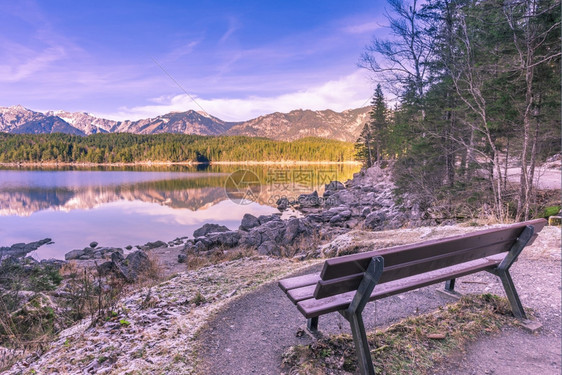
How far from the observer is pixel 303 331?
10.6ft

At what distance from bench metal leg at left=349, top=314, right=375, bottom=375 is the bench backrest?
286 millimetres

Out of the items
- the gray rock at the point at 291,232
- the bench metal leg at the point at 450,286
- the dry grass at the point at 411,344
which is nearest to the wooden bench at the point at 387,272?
the dry grass at the point at 411,344

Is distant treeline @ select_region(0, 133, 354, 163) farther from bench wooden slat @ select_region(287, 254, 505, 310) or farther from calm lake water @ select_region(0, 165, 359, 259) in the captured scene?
bench wooden slat @ select_region(287, 254, 505, 310)

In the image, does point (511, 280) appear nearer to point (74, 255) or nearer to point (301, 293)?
point (301, 293)

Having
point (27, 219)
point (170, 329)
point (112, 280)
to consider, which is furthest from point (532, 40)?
point (27, 219)

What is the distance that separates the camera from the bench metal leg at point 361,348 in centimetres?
231

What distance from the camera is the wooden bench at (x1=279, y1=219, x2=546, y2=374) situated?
219cm

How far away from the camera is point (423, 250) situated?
248 centimetres

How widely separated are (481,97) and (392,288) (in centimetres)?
872

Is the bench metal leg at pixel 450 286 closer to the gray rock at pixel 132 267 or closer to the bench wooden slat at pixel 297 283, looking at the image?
the bench wooden slat at pixel 297 283

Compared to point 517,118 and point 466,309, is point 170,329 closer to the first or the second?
point 466,309

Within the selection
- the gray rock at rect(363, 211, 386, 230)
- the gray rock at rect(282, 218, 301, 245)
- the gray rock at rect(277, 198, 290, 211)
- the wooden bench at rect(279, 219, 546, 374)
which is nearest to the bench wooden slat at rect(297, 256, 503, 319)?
the wooden bench at rect(279, 219, 546, 374)

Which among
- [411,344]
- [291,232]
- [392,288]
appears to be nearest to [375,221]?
[291,232]

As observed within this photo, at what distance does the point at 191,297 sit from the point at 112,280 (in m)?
4.32
